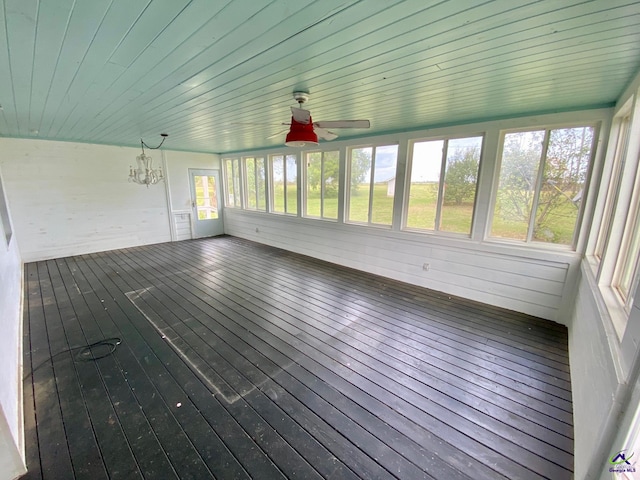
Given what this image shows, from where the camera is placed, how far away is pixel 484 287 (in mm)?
3539

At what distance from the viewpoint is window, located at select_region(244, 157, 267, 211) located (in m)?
6.67

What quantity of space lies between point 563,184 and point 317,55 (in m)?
3.13

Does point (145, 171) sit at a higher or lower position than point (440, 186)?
higher

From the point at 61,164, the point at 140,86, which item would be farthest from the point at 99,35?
the point at 61,164

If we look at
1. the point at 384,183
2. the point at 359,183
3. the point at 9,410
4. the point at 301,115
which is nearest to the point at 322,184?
the point at 359,183

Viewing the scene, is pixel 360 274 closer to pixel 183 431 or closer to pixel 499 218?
pixel 499 218

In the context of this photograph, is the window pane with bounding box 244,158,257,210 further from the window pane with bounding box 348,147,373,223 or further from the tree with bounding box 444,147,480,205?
the tree with bounding box 444,147,480,205

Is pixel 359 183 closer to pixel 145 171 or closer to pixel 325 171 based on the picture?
pixel 325 171

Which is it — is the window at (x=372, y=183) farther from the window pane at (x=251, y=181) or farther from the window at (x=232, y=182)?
the window at (x=232, y=182)

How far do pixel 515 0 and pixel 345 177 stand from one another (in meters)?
3.80

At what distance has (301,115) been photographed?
2.18m

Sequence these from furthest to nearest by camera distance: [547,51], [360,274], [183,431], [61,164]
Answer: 1. [61,164]
2. [360,274]
3. [183,431]
4. [547,51]

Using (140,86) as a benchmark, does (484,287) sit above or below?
below

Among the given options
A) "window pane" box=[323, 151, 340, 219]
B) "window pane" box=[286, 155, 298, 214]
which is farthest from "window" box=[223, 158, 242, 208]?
"window pane" box=[323, 151, 340, 219]
